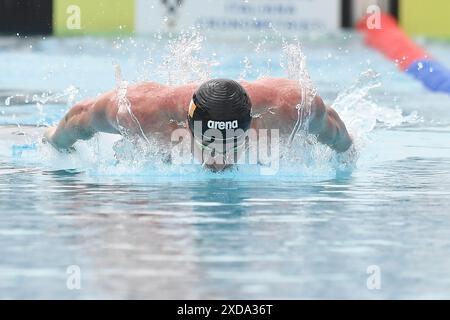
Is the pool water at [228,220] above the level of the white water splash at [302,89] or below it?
below

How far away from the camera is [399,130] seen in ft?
26.6

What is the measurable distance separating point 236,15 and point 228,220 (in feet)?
28.9

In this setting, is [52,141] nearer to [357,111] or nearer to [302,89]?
[302,89]

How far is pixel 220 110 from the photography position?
5379 mm

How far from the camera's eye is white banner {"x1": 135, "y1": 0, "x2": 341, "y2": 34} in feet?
Answer: 43.8

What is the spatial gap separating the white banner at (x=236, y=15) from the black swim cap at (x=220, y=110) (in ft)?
25.9

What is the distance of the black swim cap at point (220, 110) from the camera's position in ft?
17.6

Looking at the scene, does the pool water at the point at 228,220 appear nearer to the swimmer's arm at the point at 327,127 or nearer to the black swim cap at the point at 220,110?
the swimmer's arm at the point at 327,127

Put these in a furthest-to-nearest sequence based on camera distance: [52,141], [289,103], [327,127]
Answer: [52,141], [327,127], [289,103]

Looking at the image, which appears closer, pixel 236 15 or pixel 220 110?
pixel 220 110

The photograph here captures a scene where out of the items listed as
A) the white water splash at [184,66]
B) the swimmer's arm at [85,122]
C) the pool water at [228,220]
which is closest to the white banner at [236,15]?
the pool water at [228,220]

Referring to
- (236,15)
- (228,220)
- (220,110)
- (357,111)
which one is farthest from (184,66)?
(236,15)

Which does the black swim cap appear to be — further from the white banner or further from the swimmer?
the white banner
